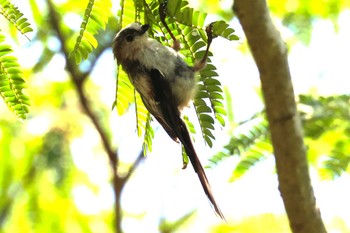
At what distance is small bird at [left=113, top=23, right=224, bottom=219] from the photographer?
2.88 metres

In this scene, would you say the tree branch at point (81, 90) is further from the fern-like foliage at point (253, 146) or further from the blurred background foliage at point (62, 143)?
the fern-like foliage at point (253, 146)

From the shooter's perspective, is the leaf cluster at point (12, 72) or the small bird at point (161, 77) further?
the small bird at point (161, 77)

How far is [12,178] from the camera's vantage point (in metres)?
5.67

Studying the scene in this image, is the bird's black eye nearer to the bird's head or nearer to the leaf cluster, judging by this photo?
the bird's head

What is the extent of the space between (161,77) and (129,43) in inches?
10.6

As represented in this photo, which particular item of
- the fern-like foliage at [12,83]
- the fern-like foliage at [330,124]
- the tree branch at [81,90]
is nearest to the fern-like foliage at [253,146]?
the fern-like foliage at [330,124]

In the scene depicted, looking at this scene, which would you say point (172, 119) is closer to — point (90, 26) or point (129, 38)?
point (129, 38)

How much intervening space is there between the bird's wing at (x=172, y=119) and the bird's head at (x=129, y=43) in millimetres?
167

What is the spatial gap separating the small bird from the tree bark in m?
0.70

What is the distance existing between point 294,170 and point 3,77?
1184 mm

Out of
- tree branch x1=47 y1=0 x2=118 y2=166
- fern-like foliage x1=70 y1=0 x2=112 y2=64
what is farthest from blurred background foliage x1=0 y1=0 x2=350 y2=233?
fern-like foliage x1=70 y1=0 x2=112 y2=64

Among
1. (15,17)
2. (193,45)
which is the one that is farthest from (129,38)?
(15,17)

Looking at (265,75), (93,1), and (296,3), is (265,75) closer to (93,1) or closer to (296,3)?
(93,1)

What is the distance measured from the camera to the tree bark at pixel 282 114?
1.87 metres
